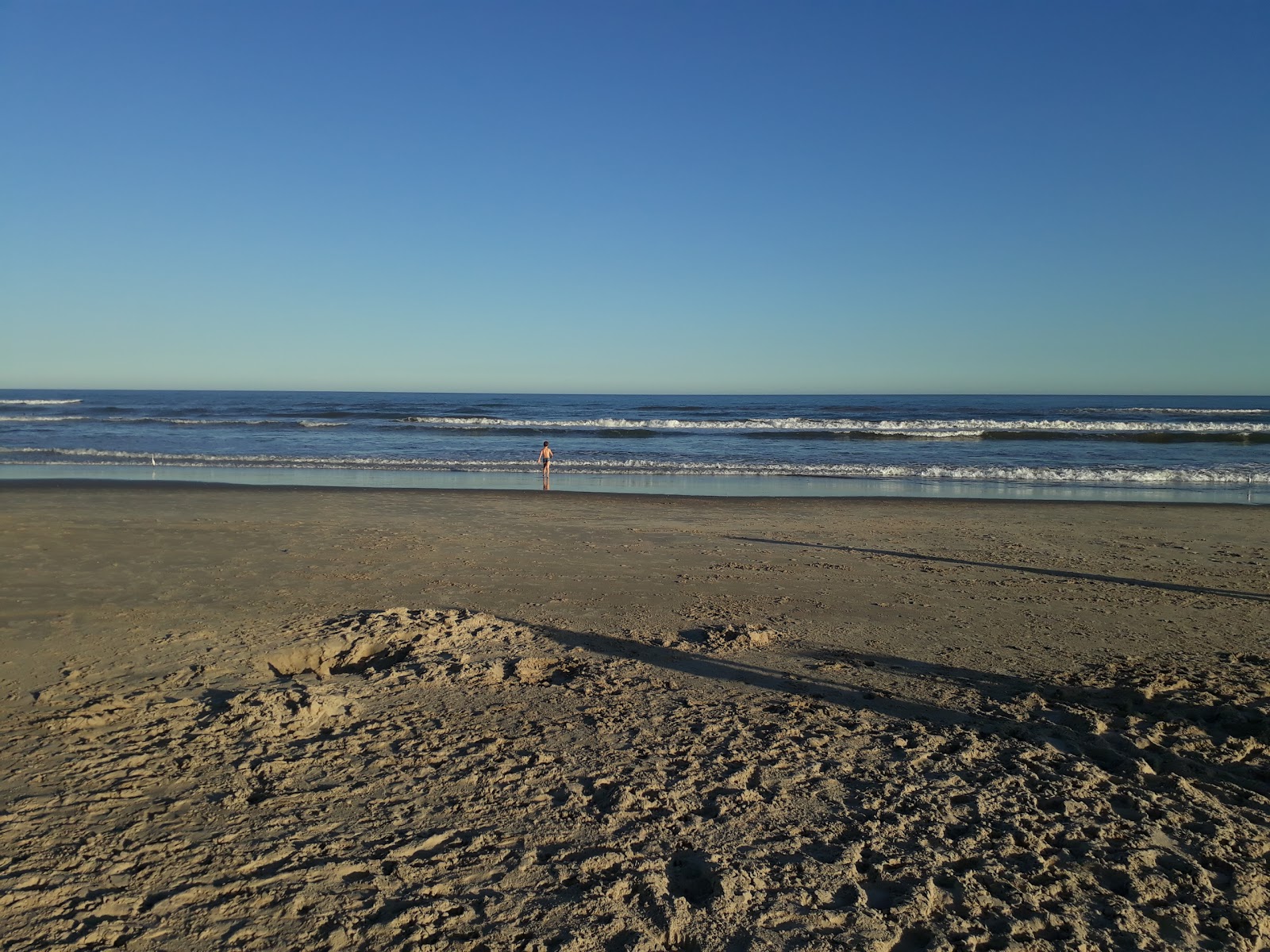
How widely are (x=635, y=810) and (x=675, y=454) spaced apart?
24272mm

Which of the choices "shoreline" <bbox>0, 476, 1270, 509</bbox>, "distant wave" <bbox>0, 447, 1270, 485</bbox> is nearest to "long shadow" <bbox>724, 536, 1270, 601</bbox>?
"shoreline" <bbox>0, 476, 1270, 509</bbox>

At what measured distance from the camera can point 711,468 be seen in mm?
23062

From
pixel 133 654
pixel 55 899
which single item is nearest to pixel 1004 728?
pixel 55 899

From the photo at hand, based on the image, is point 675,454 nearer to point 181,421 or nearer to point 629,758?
point 629,758

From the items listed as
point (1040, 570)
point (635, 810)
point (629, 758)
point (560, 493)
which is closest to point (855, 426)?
point (560, 493)

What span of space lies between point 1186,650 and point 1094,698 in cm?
177

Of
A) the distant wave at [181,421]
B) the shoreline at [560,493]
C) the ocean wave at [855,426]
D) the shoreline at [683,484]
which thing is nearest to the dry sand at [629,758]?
the shoreline at [560,493]

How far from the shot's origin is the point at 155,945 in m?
2.88

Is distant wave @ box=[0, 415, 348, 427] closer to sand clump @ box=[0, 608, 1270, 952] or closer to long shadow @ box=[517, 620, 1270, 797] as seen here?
long shadow @ box=[517, 620, 1270, 797]

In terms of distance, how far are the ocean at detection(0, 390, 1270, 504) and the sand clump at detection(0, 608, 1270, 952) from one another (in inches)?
475

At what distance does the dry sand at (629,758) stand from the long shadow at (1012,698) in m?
0.03

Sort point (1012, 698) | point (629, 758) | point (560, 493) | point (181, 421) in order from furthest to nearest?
point (181, 421) → point (560, 493) → point (1012, 698) → point (629, 758)

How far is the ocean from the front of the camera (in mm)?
19141

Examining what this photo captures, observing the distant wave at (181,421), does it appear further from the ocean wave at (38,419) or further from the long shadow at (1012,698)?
the long shadow at (1012,698)
